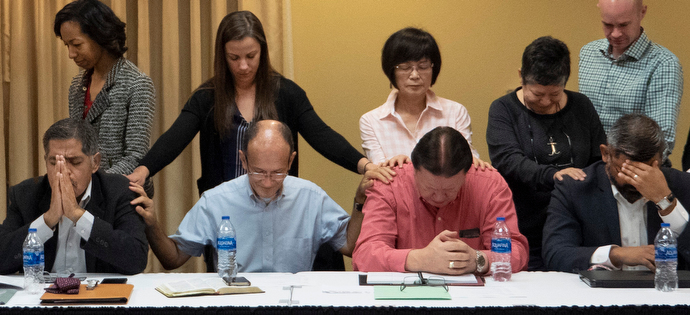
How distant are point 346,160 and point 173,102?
1709 mm

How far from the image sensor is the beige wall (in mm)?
4371

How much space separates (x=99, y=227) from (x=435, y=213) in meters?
1.30

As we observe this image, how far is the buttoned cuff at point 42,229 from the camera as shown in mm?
2379

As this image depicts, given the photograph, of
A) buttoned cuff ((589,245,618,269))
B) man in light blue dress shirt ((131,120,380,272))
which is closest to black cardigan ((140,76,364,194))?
man in light blue dress shirt ((131,120,380,272))

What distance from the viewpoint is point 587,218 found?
8.27ft

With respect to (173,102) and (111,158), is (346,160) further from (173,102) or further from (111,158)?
(173,102)

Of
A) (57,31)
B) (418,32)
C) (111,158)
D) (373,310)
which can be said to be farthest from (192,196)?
(373,310)

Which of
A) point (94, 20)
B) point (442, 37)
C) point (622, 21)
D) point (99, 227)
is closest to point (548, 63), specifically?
point (622, 21)

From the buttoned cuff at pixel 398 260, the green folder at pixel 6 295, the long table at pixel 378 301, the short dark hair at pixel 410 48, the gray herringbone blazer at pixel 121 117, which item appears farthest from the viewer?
the gray herringbone blazer at pixel 121 117

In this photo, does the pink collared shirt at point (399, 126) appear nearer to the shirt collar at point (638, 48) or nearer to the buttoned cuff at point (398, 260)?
the buttoned cuff at point (398, 260)

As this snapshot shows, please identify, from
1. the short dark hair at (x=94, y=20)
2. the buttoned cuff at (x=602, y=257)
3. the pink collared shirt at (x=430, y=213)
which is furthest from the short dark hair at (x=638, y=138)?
the short dark hair at (x=94, y=20)

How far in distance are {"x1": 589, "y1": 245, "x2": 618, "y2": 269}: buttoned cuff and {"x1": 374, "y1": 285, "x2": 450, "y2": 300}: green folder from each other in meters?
0.65

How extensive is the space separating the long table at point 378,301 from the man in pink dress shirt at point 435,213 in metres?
0.15

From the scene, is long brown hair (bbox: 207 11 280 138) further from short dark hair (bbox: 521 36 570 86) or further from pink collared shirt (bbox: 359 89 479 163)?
short dark hair (bbox: 521 36 570 86)
